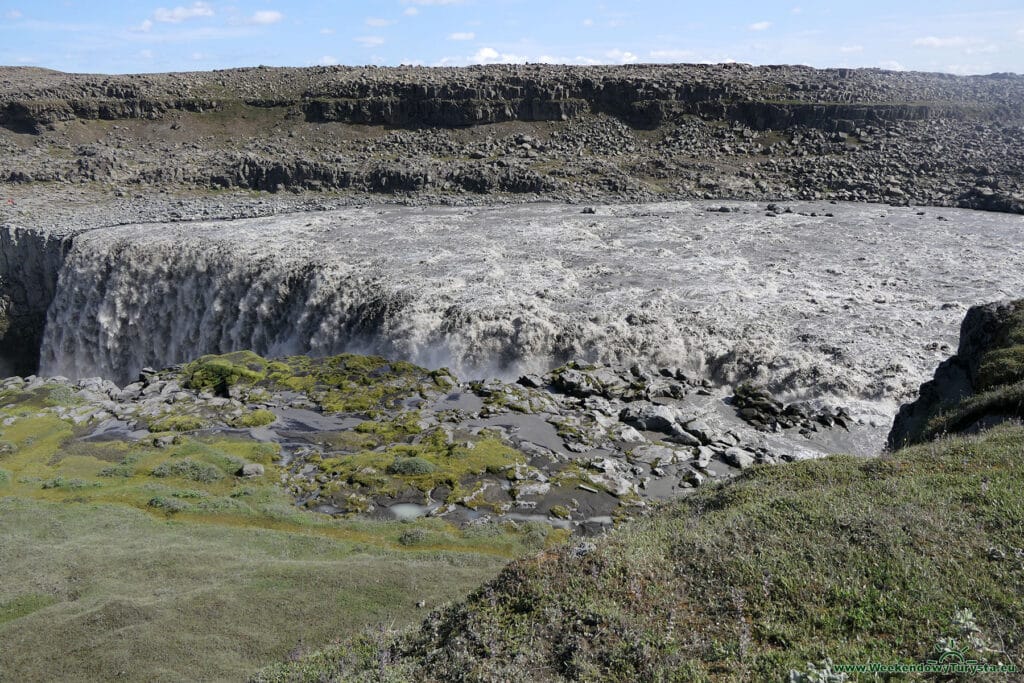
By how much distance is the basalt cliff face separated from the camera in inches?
→ 2672

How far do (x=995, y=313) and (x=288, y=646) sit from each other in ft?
74.5

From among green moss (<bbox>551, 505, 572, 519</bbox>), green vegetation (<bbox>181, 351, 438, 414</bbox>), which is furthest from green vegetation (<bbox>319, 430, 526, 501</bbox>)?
green vegetation (<bbox>181, 351, 438, 414</bbox>)

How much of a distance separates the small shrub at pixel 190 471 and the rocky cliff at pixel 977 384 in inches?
826

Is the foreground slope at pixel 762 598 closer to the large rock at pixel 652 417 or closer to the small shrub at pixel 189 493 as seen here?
the small shrub at pixel 189 493

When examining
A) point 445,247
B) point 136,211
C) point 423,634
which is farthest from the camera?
point 136,211

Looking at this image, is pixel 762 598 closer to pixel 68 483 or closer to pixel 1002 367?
pixel 1002 367

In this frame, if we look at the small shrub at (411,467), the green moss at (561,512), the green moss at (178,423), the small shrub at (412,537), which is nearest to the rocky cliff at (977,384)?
the green moss at (561,512)

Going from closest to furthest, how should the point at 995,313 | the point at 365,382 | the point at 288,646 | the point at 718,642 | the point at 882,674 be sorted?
the point at 882,674 → the point at 718,642 → the point at 288,646 → the point at 995,313 → the point at 365,382

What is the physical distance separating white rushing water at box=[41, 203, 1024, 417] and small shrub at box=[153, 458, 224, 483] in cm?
1255

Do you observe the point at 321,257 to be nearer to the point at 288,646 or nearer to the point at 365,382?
the point at 365,382

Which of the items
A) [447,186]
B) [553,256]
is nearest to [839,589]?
[553,256]

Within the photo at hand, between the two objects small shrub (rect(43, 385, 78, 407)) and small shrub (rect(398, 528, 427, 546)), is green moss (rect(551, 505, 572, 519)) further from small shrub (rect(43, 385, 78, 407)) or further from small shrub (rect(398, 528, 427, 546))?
small shrub (rect(43, 385, 78, 407))

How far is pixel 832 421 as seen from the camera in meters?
26.2

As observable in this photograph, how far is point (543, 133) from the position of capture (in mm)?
84562
